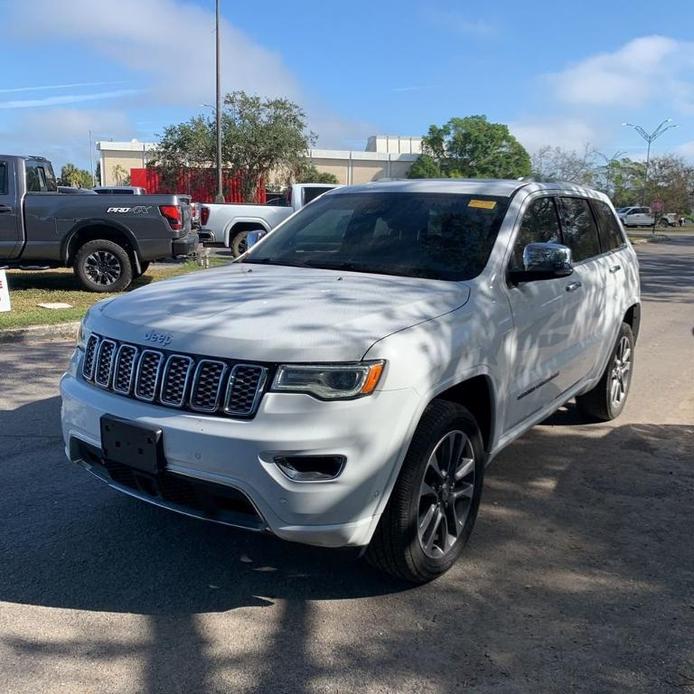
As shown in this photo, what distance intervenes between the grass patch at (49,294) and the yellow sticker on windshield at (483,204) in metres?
5.53

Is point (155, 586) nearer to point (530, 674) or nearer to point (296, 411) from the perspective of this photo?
point (296, 411)

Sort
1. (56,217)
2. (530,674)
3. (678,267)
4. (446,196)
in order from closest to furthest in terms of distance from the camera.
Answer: (530,674), (446,196), (56,217), (678,267)

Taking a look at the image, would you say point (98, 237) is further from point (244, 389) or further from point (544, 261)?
point (244, 389)

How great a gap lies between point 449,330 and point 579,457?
91.0 inches

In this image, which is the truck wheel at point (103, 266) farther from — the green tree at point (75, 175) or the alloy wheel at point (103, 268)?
the green tree at point (75, 175)

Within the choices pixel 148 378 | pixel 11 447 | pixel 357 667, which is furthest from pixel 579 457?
pixel 11 447

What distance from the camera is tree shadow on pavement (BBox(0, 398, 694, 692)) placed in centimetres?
283

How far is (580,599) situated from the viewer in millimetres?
3359

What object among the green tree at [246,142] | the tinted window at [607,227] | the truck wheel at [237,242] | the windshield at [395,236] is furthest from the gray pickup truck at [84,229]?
the green tree at [246,142]

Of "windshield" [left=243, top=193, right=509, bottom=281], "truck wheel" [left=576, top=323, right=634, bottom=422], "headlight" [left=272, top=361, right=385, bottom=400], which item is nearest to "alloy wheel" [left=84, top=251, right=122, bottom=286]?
"windshield" [left=243, top=193, right=509, bottom=281]

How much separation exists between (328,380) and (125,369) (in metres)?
0.98

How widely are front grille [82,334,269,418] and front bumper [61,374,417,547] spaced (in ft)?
0.19

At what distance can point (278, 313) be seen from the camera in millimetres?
3240

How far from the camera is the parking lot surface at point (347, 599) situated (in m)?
2.81
